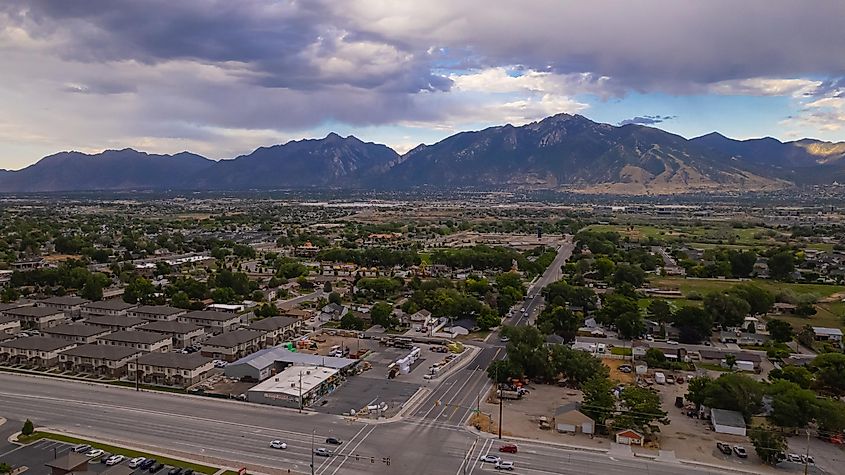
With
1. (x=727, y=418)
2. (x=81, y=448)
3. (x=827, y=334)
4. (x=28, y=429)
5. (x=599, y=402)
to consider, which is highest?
(x=599, y=402)

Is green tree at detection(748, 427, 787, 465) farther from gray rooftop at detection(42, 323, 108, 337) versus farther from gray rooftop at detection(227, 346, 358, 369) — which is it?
gray rooftop at detection(42, 323, 108, 337)

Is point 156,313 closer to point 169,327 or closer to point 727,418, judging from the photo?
point 169,327

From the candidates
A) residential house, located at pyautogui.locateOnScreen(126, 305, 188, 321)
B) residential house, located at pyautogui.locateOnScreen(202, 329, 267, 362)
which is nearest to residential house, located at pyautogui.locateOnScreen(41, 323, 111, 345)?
residential house, located at pyautogui.locateOnScreen(126, 305, 188, 321)

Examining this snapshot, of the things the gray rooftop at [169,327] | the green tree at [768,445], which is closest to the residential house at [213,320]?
the gray rooftop at [169,327]

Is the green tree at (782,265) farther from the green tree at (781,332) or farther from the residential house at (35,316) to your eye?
the residential house at (35,316)

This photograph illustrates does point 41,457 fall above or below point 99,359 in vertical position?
below

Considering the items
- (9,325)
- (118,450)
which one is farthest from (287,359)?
(9,325)

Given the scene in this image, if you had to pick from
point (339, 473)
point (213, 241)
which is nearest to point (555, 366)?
point (339, 473)
